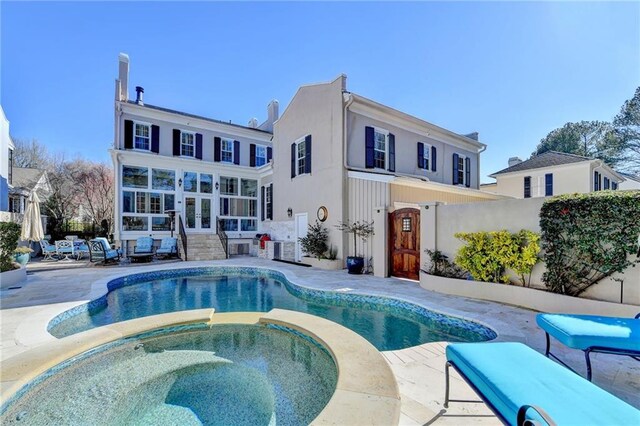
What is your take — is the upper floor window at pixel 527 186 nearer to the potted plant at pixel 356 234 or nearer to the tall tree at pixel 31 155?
the potted plant at pixel 356 234

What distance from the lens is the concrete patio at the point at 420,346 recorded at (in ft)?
8.70

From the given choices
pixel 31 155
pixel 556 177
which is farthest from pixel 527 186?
pixel 31 155

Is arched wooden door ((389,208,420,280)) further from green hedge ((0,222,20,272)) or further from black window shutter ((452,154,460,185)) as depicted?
green hedge ((0,222,20,272))

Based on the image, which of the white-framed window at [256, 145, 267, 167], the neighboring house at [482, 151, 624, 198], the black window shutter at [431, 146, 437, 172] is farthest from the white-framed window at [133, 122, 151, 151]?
the neighboring house at [482, 151, 624, 198]

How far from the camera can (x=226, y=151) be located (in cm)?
1723

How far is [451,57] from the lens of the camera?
1041 cm

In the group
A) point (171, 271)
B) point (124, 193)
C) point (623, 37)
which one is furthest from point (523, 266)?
point (124, 193)

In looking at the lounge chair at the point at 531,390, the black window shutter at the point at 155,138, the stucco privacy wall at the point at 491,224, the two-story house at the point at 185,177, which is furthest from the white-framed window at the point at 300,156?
the lounge chair at the point at 531,390

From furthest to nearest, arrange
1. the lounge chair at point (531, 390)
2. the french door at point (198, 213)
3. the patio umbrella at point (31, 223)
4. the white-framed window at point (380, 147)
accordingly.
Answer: the french door at point (198, 213) < the white-framed window at point (380, 147) < the patio umbrella at point (31, 223) < the lounge chair at point (531, 390)

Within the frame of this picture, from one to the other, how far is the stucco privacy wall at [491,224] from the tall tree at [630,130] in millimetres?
24690

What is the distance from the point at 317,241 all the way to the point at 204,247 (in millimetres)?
6594

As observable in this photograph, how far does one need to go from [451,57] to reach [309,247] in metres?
9.25

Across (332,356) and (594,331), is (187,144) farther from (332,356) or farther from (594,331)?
(594,331)

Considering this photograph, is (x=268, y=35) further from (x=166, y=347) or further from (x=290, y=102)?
(x=166, y=347)
